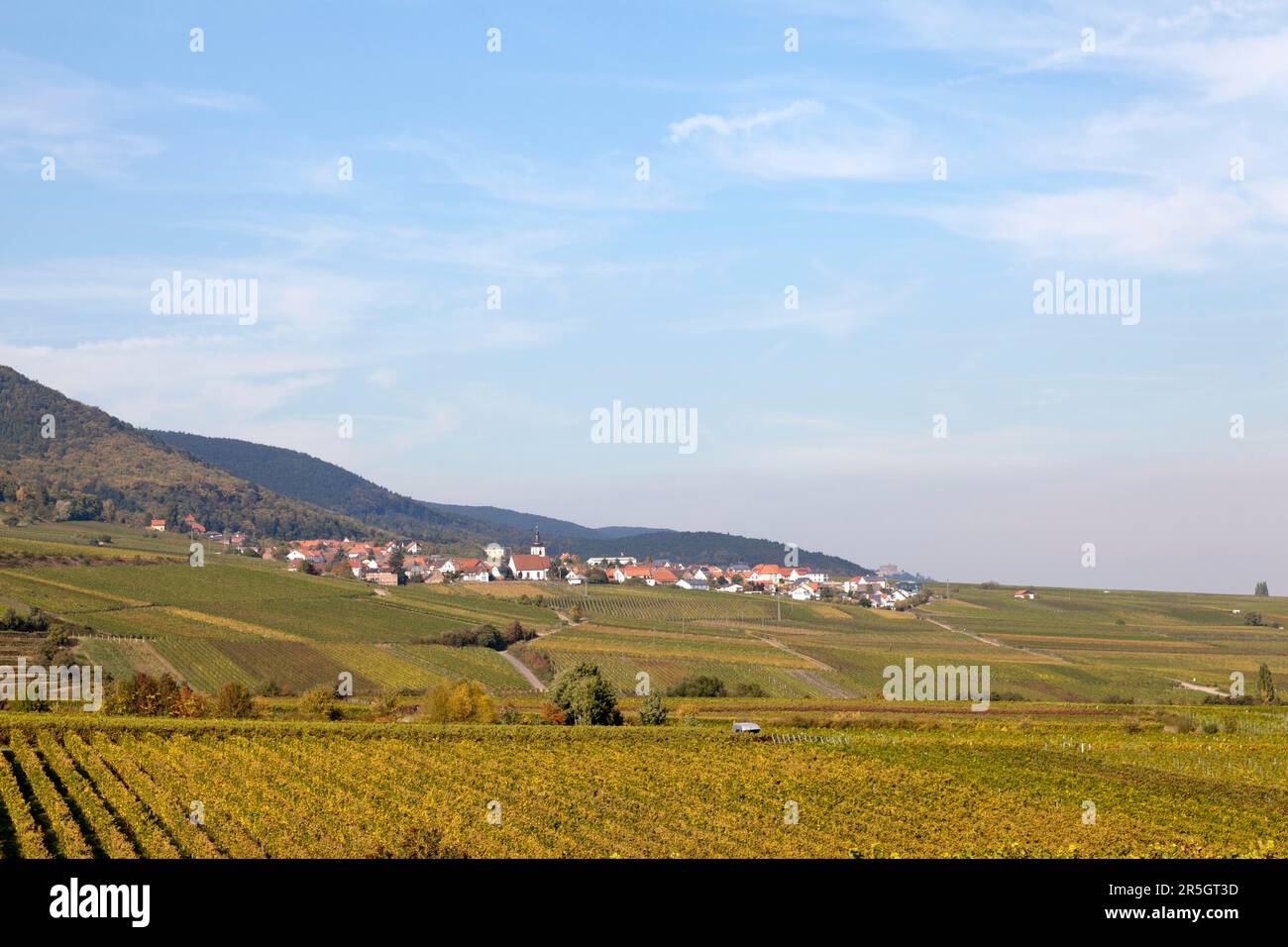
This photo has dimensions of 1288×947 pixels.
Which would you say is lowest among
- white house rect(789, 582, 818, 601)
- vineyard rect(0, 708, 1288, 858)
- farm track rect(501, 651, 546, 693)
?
farm track rect(501, 651, 546, 693)

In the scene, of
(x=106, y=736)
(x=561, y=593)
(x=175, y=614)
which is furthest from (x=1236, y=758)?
(x=561, y=593)

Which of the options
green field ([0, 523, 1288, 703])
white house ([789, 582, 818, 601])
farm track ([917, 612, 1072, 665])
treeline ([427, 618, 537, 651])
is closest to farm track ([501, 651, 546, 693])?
green field ([0, 523, 1288, 703])

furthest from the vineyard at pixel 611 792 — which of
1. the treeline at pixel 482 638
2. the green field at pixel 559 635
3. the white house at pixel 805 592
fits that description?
the white house at pixel 805 592

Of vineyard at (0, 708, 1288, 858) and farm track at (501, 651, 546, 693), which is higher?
vineyard at (0, 708, 1288, 858)

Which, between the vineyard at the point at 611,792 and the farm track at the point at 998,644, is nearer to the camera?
the vineyard at the point at 611,792

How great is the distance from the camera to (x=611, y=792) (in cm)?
3962

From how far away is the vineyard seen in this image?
29641 millimetres

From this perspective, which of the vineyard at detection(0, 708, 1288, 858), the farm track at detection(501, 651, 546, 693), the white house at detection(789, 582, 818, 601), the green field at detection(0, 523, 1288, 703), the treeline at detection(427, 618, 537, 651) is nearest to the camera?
the vineyard at detection(0, 708, 1288, 858)

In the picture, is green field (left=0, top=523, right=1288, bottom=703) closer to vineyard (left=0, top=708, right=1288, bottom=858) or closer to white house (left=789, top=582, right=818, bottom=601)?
white house (left=789, top=582, right=818, bottom=601)

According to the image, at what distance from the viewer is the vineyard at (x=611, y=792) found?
29.6 m

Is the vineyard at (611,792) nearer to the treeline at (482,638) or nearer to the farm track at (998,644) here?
the treeline at (482,638)

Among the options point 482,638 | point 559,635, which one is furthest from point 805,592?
point 482,638

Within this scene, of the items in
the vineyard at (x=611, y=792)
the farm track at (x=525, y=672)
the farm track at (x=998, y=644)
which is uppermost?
the vineyard at (x=611, y=792)

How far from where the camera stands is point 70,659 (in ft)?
266
